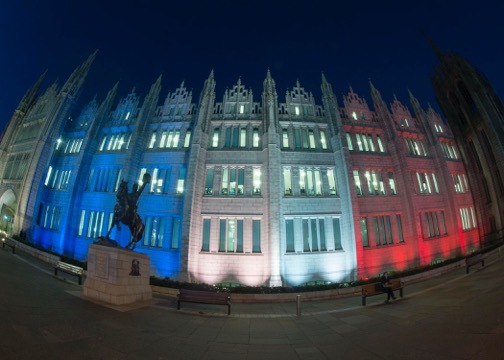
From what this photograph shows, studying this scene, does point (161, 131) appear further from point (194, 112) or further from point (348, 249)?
point (348, 249)

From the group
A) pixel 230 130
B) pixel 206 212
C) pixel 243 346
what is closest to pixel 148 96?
pixel 230 130

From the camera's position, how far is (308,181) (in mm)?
20875

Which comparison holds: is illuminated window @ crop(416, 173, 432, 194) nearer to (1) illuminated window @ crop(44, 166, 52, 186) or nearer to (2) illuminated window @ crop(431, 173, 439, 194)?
(2) illuminated window @ crop(431, 173, 439, 194)

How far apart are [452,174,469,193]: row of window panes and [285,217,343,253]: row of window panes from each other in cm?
2072

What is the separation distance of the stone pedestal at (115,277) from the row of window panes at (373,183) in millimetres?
20332

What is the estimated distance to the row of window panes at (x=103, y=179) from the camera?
74.3ft

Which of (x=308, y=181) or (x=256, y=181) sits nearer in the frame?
(x=256, y=181)

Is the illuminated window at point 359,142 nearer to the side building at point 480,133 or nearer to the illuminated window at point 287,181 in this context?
the illuminated window at point 287,181

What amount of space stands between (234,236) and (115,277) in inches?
417

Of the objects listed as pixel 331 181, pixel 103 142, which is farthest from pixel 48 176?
pixel 331 181

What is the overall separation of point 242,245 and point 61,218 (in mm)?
20300

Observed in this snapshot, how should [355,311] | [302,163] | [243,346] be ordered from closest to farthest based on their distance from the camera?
[243,346]
[355,311]
[302,163]

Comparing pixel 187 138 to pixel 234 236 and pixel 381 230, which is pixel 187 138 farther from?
pixel 381 230

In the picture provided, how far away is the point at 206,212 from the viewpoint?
63.3ft
